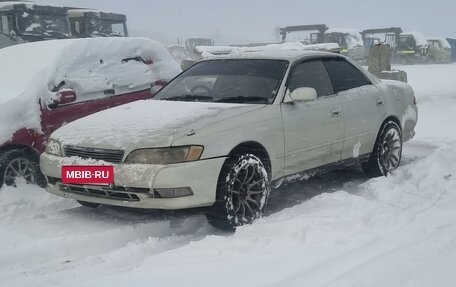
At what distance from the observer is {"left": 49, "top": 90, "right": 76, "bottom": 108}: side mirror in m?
5.62

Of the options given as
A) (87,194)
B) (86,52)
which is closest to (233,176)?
(87,194)

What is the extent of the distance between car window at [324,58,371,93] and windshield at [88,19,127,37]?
11.1 m

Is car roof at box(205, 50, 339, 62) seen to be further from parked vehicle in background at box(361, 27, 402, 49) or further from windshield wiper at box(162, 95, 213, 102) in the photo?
parked vehicle in background at box(361, 27, 402, 49)

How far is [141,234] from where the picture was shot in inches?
165

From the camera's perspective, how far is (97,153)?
4.07m

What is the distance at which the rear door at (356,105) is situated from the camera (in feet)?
17.8

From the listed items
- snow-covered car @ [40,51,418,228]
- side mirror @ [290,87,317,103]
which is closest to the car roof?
snow-covered car @ [40,51,418,228]

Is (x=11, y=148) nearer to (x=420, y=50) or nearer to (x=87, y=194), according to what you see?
(x=87, y=194)

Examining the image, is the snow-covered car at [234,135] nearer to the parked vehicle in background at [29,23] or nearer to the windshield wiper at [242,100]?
the windshield wiper at [242,100]

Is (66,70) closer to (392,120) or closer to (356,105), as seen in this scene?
(356,105)

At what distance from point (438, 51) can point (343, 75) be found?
3020 cm

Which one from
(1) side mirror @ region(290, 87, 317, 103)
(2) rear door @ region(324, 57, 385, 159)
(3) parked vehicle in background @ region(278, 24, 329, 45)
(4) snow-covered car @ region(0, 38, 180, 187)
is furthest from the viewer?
(3) parked vehicle in background @ region(278, 24, 329, 45)

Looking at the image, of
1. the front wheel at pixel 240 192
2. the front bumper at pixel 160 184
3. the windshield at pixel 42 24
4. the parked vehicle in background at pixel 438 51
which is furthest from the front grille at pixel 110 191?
the parked vehicle in background at pixel 438 51

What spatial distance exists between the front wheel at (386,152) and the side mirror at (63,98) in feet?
11.2
